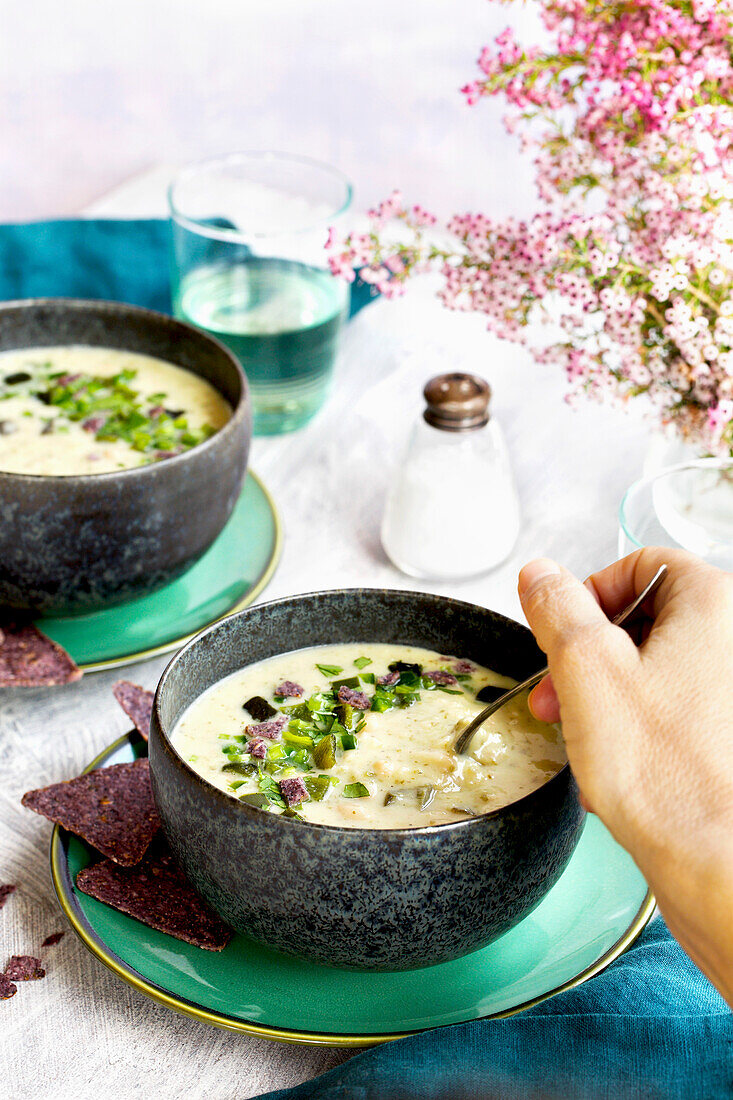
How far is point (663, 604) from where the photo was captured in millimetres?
986

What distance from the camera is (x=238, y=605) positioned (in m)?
1.55

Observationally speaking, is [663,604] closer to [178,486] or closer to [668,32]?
[178,486]

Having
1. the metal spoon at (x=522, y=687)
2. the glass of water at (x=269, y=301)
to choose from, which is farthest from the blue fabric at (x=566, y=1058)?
Result: the glass of water at (x=269, y=301)

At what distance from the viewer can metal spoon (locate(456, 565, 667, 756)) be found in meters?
1.00

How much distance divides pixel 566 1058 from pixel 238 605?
79 cm

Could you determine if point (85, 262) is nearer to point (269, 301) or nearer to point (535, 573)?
point (269, 301)

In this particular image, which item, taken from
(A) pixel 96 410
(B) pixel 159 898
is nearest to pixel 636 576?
(B) pixel 159 898

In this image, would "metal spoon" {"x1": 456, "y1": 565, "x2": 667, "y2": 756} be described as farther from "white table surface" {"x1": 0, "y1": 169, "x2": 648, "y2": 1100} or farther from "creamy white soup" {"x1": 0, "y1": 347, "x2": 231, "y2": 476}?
"creamy white soup" {"x1": 0, "y1": 347, "x2": 231, "y2": 476}

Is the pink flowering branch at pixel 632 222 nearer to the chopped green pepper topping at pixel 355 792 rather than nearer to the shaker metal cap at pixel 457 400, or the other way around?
the shaker metal cap at pixel 457 400

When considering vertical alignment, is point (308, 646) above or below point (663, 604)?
below

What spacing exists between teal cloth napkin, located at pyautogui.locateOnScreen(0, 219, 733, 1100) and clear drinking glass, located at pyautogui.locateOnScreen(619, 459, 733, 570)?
607 mm

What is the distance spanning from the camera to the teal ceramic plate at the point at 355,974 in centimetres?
96

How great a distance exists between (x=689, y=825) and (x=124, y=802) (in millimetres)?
578

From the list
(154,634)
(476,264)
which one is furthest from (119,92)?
(154,634)
